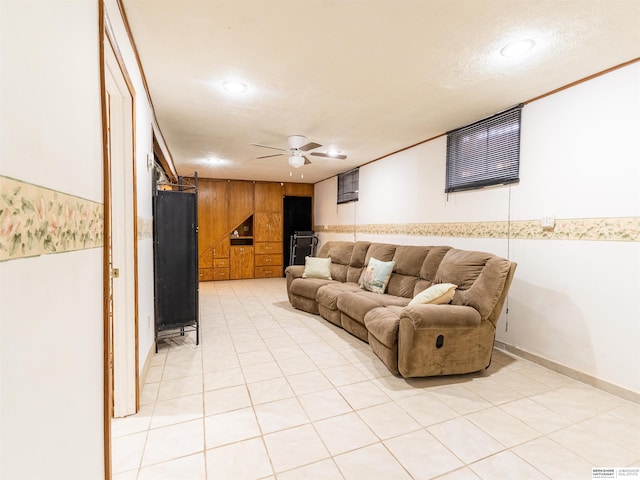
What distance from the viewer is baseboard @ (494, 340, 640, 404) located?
2.28 meters

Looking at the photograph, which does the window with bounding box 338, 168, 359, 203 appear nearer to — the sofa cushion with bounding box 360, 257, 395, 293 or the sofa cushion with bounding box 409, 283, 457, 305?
the sofa cushion with bounding box 360, 257, 395, 293

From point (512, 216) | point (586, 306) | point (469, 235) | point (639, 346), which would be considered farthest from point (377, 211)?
point (639, 346)

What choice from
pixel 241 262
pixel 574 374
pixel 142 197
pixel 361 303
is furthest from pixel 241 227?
pixel 574 374

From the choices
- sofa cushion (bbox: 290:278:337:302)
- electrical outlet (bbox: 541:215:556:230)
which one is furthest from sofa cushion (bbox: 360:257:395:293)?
electrical outlet (bbox: 541:215:556:230)

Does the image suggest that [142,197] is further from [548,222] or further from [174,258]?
[548,222]

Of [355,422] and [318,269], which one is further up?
[318,269]

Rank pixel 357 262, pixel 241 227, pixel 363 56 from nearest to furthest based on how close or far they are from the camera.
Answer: pixel 363 56 → pixel 357 262 → pixel 241 227

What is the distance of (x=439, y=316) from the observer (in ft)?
8.02

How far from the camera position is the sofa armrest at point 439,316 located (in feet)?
7.89

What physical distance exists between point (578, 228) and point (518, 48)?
154cm

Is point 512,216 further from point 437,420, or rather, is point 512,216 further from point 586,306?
point 437,420

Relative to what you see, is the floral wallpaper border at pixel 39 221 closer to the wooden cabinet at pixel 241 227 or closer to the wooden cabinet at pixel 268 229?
the wooden cabinet at pixel 241 227

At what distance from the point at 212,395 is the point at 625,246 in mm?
3279

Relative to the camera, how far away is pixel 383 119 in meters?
3.46
